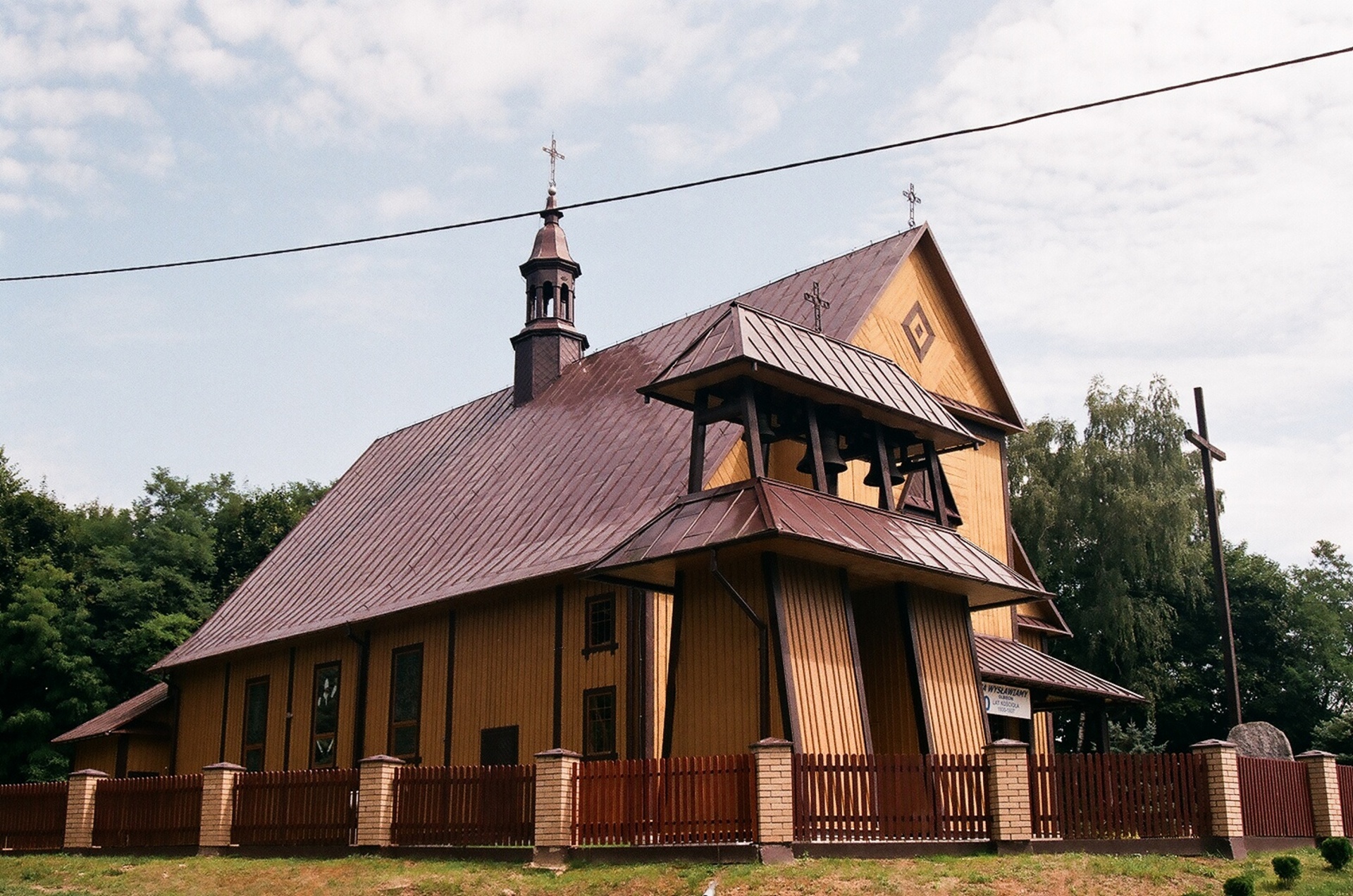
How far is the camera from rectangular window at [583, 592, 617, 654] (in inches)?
912

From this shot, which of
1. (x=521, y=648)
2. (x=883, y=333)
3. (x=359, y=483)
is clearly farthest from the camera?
(x=359, y=483)

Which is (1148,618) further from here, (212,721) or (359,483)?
(212,721)

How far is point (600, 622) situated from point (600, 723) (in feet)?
5.20

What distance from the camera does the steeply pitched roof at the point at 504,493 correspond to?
25.4 meters

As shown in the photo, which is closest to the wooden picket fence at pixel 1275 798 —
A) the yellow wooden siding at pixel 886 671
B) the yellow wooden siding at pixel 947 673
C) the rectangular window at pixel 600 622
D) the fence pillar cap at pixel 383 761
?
the yellow wooden siding at pixel 947 673

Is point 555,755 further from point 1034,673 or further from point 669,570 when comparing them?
point 1034,673

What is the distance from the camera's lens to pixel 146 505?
6331cm

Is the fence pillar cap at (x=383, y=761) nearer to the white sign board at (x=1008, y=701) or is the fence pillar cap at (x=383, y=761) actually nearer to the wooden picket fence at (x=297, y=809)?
the wooden picket fence at (x=297, y=809)

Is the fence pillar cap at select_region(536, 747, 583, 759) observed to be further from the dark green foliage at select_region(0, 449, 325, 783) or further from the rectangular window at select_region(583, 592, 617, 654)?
the dark green foliage at select_region(0, 449, 325, 783)

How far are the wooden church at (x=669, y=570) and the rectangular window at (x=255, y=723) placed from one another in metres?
0.10

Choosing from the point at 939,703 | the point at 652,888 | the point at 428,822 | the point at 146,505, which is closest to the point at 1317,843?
the point at 939,703

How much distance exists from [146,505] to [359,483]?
99.7 feet

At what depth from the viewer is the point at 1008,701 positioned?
25750 mm

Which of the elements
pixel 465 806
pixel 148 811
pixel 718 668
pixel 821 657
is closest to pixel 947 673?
pixel 821 657
